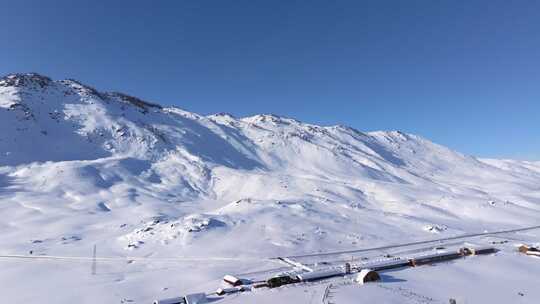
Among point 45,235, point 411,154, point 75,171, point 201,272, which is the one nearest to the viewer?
point 201,272

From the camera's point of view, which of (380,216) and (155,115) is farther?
(155,115)

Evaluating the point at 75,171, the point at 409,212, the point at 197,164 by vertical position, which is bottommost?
the point at 409,212

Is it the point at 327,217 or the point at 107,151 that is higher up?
the point at 107,151

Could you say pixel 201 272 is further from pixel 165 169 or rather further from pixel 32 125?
pixel 32 125

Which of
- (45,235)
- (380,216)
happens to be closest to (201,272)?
(45,235)

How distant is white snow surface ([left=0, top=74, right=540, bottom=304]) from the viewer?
115ft

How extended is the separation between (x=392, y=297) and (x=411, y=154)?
16842 cm

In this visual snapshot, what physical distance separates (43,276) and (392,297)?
34.0 metres

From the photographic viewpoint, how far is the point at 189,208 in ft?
237

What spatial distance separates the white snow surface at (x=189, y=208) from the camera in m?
35.1

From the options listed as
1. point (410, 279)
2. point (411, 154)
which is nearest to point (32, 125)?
point (410, 279)

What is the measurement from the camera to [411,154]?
18688 cm

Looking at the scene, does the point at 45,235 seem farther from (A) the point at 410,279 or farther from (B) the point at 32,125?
(B) the point at 32,125

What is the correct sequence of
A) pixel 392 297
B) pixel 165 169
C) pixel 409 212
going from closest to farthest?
pixel 392 297 → pixel 409 212 → pixel 165 169
